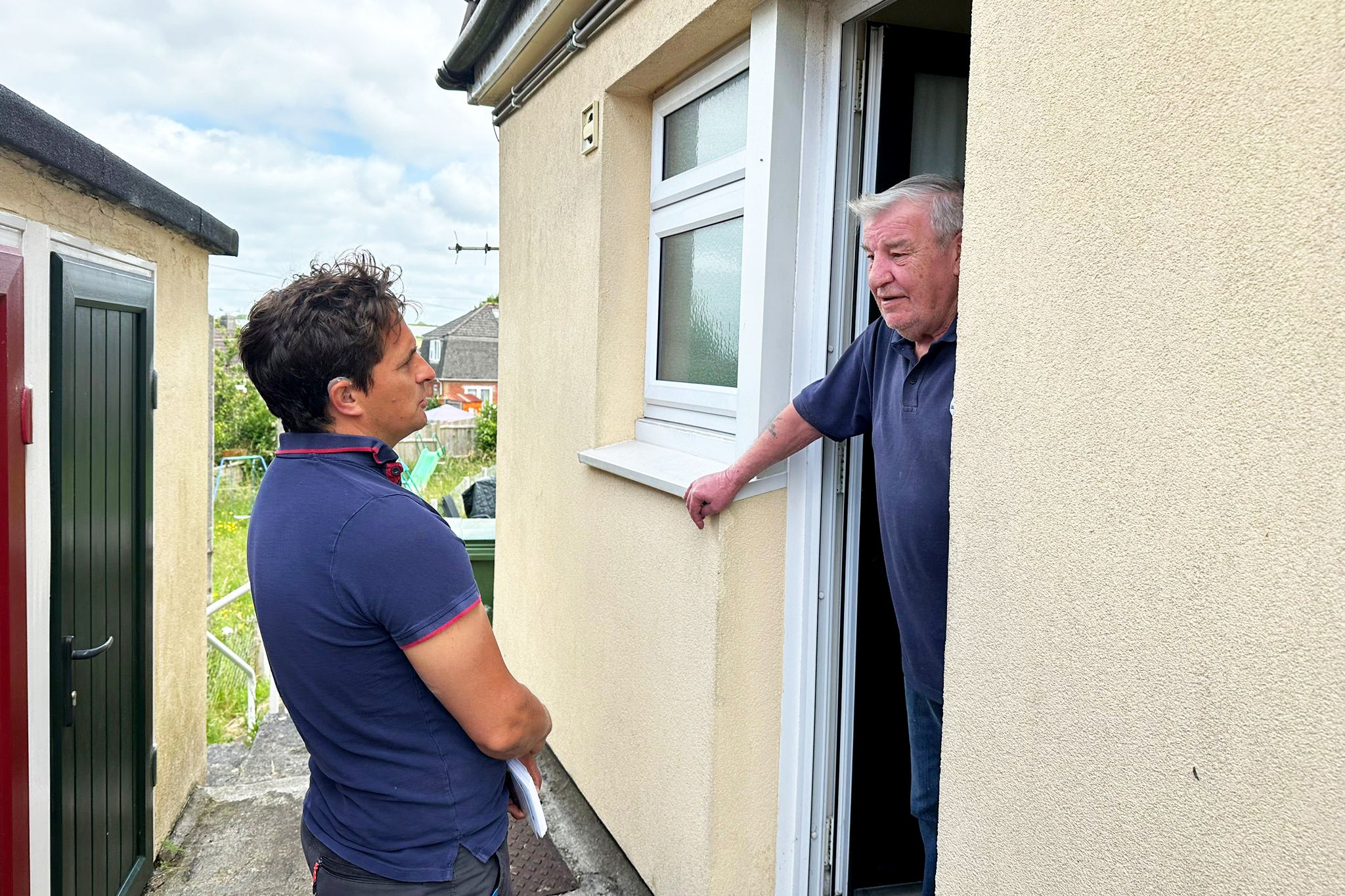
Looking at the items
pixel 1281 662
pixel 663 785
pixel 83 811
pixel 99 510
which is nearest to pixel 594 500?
pixel 663 785

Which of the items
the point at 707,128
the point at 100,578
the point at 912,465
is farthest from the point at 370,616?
the point at 707,128

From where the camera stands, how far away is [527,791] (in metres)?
2.03

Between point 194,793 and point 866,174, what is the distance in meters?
3.84

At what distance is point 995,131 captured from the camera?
66.9 inches

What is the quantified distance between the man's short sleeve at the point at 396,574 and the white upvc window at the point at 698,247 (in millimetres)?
1573

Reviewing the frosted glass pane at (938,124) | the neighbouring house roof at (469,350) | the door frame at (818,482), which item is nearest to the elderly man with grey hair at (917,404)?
the door frame at (818,482)

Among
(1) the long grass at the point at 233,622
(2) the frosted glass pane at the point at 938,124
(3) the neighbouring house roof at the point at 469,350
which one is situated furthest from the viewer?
(3) the neighbouring house roof at the point at 469,350

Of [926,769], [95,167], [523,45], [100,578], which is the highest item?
[523,45]

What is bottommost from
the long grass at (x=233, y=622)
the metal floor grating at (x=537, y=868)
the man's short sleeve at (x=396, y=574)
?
the long grass at (x=233, y=622)

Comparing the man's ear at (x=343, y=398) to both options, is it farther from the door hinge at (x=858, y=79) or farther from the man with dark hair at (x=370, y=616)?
the door hinge at (x=858, y=79)

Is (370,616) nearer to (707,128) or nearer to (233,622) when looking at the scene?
(707,128)

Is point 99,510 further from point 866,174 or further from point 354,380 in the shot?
point 866,174

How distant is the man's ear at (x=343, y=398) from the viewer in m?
1.86

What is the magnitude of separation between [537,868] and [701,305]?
2175 mm
